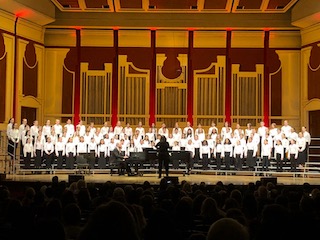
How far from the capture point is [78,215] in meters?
4.06

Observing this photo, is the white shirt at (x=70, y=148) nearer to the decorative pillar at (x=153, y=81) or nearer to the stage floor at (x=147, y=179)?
the stage floor at (x=147, y=179)

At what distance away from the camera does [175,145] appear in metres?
17.6

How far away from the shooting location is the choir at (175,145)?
1653 centimetres

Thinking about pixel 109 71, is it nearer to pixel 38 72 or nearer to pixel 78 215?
pixel 38 72

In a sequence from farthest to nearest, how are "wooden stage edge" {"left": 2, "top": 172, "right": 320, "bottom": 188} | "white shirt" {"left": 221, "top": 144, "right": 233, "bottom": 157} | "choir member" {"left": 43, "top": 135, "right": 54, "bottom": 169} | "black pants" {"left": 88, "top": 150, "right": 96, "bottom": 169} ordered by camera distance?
"white shirt" {"left": 221, "top": 144, "right": 233, "bottom": 157}
"choir member" {"left": 43, "top": 135, "right": 54, "bottom": 169}
"black pants" {"left": 88, "top": 150, "right": 96, "bottom": 169}
"wooden stage edge" {"left": 2, "top": 172, "right": 320, "bottom": 188}

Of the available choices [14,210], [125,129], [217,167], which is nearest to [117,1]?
[125,129]

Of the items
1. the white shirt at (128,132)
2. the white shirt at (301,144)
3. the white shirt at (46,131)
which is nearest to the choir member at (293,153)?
the white shirt at (301,144)

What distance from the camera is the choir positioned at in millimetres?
16531

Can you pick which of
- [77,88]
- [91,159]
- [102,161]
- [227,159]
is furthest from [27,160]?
[227,159]

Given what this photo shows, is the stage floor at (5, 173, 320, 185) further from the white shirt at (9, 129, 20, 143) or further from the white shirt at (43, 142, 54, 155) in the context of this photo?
the white shirt at (43, 142, 54, 155)

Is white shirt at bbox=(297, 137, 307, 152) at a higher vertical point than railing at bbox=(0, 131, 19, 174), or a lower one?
higher

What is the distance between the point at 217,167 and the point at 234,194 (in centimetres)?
1100

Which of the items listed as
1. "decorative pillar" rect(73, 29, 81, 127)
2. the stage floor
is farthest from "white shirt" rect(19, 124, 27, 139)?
"decorative pillar" rect(73, 29, 81, 127)

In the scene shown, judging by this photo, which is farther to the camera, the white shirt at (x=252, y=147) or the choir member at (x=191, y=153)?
the white shirt at (x=252, y=147)
